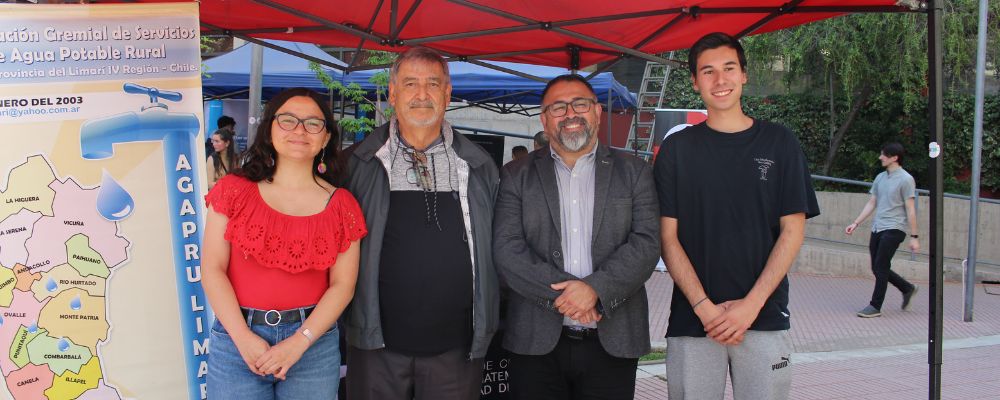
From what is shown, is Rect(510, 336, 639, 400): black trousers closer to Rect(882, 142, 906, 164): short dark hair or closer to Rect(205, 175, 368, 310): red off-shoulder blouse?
Rect(205, 175, 368, 310): red off-shoulder blouse

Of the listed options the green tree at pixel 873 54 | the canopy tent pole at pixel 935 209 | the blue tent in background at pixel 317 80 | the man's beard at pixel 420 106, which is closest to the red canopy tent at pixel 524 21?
the canopy tent pole at pixel 935 209

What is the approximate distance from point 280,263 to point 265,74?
7755mm

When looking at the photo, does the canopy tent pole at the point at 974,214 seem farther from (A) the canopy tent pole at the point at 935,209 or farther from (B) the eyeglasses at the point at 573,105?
(B) the eyeglasses at the point at 573,105

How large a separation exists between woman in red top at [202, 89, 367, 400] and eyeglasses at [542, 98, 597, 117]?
3.06ft

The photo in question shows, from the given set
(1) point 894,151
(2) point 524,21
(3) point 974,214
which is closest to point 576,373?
(2) point 524,21

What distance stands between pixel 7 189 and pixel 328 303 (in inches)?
51.7

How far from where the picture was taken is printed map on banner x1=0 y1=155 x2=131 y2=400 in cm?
294

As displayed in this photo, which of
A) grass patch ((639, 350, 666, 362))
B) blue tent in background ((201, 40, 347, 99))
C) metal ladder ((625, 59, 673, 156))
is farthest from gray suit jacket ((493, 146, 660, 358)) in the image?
metal ladder ((625, 59, 673, 156))

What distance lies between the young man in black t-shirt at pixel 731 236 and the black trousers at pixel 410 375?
0.89m

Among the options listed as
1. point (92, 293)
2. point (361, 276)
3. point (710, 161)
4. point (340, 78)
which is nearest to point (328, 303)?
point (361, 276)

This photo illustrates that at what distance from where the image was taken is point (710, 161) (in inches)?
119

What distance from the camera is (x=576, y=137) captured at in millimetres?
3180

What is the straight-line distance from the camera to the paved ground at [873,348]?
5.71 metres

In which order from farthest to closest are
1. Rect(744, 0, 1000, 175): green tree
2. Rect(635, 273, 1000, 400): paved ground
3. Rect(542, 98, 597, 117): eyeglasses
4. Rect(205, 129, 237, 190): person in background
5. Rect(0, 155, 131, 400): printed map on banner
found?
Rect(744, 0, 1000, 175): green tree → Rect(205, 129, 237, 190): person in background → Rect(635, 273, 1000, 400): paved ground → Rect(542, 98, 597, 117): eyeglasses → Rect(0, 155, 131, 400): printed map on banner
